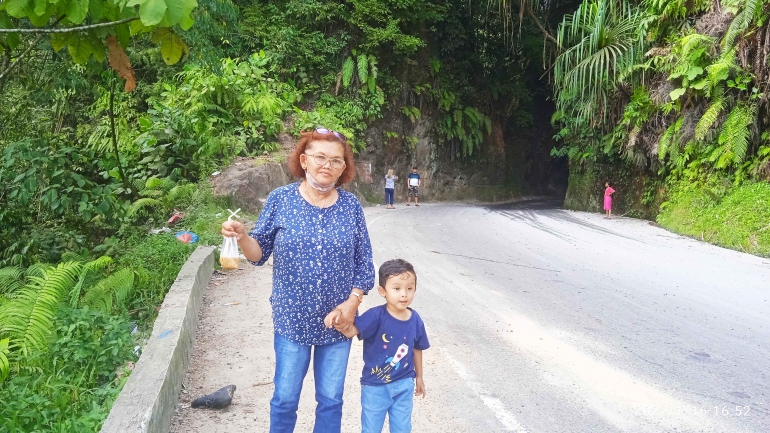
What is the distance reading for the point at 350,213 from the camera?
10.6 ft

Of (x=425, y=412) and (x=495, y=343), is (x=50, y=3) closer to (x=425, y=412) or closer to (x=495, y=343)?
(x=425, y=412)

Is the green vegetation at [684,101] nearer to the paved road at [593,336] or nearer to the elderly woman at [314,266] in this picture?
the paved road at [593,336]

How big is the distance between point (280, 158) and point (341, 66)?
9.08 metres

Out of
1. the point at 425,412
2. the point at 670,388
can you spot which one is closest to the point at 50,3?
the point at 425,412

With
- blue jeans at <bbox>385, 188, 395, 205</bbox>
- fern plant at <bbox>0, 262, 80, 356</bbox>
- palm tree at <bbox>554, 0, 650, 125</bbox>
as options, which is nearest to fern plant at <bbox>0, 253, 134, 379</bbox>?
fern plant at <bbox>0, 262, 80, 356</bbox>

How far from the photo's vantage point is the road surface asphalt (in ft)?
13.8

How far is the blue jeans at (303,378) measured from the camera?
3.16 metres

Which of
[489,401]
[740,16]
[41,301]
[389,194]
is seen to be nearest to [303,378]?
[489,401]

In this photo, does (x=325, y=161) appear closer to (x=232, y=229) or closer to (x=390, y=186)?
(x=232, y=229)

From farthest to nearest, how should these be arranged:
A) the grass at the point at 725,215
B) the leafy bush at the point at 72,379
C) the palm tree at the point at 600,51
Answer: the palm tree at the point at 600,51, the grass at the point at 725,215, the leafy bush at the point at 72,379

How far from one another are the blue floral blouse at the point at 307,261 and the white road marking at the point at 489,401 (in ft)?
5.28

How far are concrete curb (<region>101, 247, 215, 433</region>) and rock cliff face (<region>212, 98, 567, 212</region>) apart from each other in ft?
33.0

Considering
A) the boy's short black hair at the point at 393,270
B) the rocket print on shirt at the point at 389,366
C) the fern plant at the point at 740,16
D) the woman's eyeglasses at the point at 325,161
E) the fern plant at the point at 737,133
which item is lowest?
the rocket print on shirt at the point at 389,366

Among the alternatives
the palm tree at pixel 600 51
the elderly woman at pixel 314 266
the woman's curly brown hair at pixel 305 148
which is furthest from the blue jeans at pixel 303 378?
the palm tree at pixel 600 51
